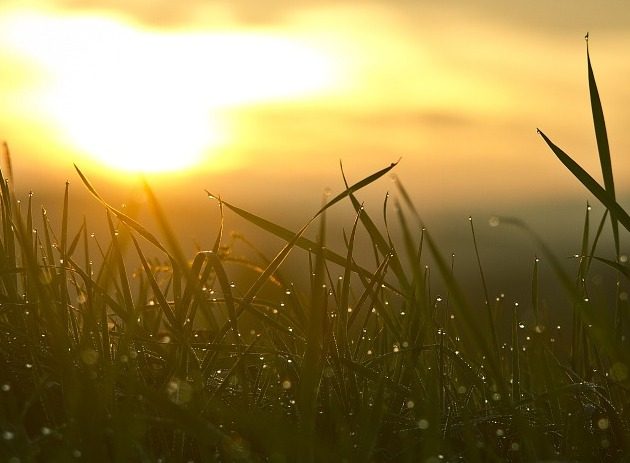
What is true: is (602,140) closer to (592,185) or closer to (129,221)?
(592,185)

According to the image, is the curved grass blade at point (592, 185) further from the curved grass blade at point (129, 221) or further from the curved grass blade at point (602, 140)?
the curved grass blade at point (129, 221)

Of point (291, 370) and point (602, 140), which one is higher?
point (602, 140)

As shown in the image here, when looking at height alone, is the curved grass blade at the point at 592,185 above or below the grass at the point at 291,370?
above

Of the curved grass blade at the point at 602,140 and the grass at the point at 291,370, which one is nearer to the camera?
the grass at the point at 291,370

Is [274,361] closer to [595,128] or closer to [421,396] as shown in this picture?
[421,396]

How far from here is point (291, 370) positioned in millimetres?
1760

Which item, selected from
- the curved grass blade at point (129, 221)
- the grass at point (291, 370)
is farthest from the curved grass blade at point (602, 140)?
the curved grass blade at point (129, 221)

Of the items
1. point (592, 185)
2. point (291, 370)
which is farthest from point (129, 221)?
point (592, 185)

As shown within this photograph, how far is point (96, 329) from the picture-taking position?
170 centimetres

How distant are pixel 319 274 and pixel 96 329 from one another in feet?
1.58

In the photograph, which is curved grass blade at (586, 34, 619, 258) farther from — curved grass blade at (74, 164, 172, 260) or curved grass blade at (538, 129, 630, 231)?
curved grass blade at (74, 164, 172, 260)

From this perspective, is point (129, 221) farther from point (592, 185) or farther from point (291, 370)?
point (592, 185)

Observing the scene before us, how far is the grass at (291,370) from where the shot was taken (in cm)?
142

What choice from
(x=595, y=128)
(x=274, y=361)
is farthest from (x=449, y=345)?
(x=595, y=128)
